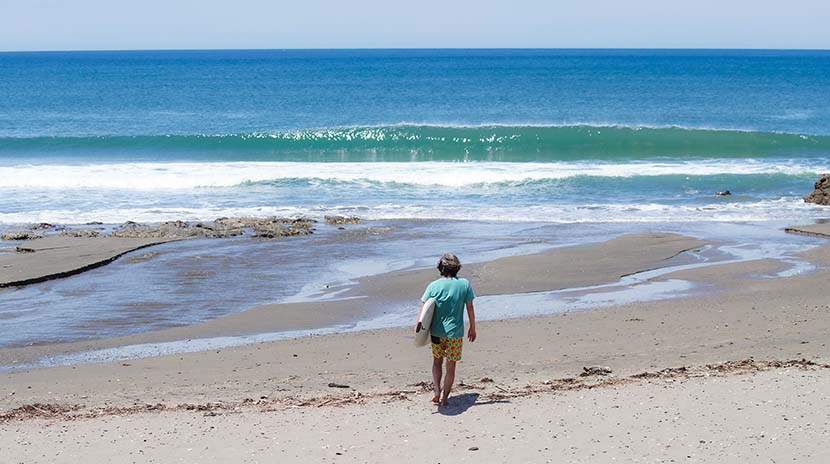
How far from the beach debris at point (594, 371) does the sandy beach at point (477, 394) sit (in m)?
0.03

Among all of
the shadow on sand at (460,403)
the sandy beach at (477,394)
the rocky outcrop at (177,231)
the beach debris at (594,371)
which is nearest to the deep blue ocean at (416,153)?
the rocky outcrop at (177,231)

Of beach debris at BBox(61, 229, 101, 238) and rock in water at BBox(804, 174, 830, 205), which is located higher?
rock in water at BBox(804, 174, 830, 205)

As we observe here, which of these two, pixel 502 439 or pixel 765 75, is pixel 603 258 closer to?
pixel 502 439

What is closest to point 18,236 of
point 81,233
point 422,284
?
point 81,233

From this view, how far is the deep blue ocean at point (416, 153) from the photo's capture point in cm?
2108

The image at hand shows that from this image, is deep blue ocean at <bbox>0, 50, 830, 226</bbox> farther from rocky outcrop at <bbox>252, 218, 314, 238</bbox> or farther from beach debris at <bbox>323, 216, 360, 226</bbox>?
rocky outcrop at <bbox>252, 218, 314, 238</bbox>

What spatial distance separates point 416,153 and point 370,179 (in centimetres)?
837

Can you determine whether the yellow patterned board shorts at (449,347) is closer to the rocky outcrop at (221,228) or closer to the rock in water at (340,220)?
the rocky outcrop at (221,228)

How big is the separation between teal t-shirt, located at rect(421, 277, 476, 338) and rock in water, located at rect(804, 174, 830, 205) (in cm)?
1555

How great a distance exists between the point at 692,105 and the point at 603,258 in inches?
1584

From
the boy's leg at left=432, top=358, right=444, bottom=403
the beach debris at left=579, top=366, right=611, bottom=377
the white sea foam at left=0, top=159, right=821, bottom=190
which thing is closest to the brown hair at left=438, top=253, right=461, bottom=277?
the boy's leg at left=432, top=358, right=444, bottom=403

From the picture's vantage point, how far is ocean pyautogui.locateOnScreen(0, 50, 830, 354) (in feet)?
41.9

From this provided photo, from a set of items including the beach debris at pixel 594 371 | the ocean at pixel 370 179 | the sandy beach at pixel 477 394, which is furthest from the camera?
the ocean at pixel 370 179

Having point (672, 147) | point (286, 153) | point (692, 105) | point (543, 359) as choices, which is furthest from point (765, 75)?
point (543, 359)
